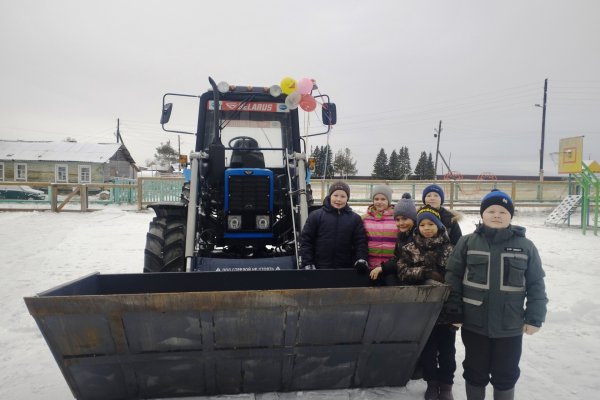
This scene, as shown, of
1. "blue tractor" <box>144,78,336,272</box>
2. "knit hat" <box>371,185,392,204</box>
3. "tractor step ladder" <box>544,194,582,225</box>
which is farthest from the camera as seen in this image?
"tractor step ladder" <box>544,194,582,225</box>

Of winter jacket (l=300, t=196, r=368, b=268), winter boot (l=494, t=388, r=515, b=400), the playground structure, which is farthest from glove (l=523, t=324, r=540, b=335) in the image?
the playground structure

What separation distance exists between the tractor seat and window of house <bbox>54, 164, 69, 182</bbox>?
31.2 meters

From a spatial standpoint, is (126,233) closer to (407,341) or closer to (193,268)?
(193,268)

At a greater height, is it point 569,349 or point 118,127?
point 118,127

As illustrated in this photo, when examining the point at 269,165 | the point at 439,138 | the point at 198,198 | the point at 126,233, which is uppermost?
the point at 439,138

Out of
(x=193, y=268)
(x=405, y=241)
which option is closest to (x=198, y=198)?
(x=193, y=268)

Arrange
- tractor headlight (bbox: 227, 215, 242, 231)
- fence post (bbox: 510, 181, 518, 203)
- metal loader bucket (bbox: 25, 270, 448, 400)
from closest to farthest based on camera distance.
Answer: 1. metal loader bucket (bbox: 25, 270, 448, 400)
2. tractor headlight (bbox: 227, 215, 242, 231)
3. fence post (bbox: 510, 181, 518, 203)

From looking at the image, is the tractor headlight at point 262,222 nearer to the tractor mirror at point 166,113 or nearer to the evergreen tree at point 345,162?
the tractor mirror at point 166,113

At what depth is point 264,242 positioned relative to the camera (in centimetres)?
476

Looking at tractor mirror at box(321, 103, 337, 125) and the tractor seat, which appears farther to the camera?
the tractor seat

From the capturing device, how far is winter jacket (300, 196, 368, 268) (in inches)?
141

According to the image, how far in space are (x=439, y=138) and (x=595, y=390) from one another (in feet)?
150

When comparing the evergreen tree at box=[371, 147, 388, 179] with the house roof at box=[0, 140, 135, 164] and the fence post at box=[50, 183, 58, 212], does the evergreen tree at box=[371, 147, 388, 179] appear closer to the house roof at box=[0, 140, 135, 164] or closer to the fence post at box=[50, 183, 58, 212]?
the house roof at box=[0, 140, 135, 164]

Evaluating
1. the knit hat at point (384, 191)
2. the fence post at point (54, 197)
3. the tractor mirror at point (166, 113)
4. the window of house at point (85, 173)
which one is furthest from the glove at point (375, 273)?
the window of house at point (85, 173)
